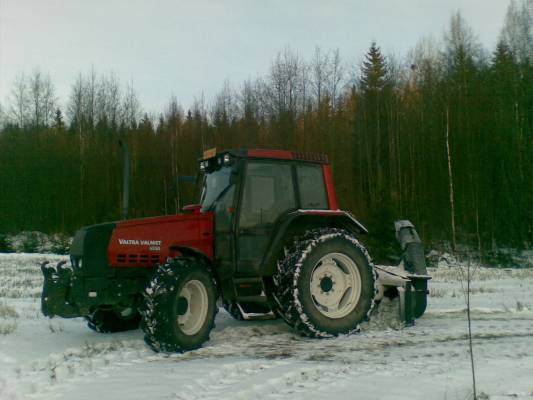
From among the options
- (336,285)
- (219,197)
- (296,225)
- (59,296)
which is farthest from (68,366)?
(336,285)

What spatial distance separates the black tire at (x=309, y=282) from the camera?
5641 mm

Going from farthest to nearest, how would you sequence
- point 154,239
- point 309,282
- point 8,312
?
1. point 8,312
2. point 309,282
3. point 154,239

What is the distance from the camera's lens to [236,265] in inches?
228

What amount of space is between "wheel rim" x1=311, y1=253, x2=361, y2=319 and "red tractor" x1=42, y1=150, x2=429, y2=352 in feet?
0.04

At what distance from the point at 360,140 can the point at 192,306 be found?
24656mm

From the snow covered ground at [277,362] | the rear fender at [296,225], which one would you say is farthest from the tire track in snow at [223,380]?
the rear fender at [296,225]

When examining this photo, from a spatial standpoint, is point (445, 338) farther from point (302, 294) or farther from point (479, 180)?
point (479, 180)

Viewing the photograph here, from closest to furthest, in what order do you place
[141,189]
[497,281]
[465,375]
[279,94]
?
1. [465,375]
2. [497,281]
3. [279,94]
4. [141,189]

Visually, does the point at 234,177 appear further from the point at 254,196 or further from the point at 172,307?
the point at 172,307

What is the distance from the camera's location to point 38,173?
105 feet

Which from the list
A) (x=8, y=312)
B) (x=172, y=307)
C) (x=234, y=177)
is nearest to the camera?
(x=172, y=307)

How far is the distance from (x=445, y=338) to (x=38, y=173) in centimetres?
3129

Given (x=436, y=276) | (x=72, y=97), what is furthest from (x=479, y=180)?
(x=72, y=97)

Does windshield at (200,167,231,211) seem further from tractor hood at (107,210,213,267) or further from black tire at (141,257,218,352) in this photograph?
black tire at (141,257,218,352)
